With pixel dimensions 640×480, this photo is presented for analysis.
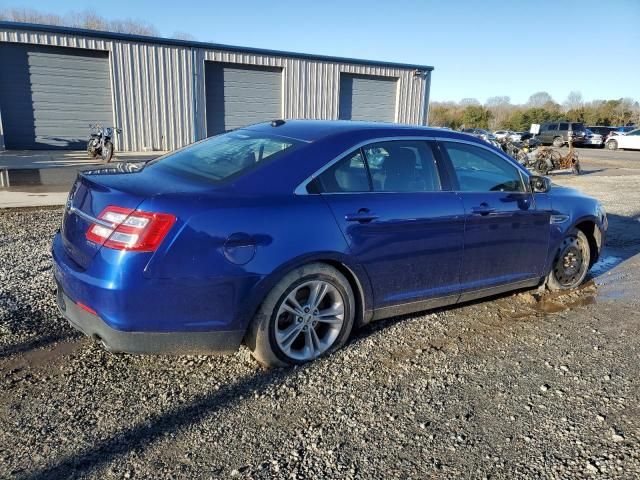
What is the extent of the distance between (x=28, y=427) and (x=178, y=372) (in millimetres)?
867

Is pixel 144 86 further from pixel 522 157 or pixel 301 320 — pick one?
pixel 301 320

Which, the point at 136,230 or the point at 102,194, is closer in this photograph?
the point at 136,230

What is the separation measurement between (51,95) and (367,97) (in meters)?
12.5

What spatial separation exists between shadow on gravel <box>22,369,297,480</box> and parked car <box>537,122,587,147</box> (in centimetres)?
3819

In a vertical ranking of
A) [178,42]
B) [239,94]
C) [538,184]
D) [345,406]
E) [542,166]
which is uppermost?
[178,42]

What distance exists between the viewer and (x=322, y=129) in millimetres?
3703

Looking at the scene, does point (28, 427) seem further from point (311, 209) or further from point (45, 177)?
point (45, 177)

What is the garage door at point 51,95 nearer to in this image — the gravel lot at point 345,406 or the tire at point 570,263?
the gravel lot at point 345,406

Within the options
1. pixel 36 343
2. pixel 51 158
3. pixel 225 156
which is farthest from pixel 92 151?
pixel 225 156

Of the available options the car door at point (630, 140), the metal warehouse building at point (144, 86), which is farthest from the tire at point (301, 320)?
the car door at point (630, 140)

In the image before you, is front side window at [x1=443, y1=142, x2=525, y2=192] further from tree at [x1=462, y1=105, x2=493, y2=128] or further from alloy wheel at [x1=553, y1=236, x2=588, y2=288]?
tree at [x1=462, y1=105, x2=493, y2=128]

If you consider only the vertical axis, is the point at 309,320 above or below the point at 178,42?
below

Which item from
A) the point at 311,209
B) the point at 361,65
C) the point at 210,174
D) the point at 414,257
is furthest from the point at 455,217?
the point at 361,65

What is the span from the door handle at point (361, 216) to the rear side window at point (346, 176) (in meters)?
0.17
